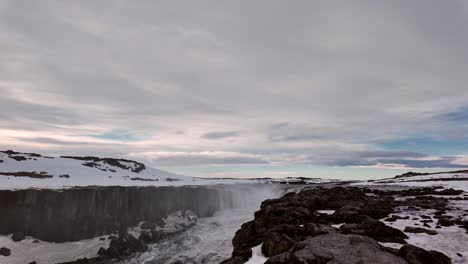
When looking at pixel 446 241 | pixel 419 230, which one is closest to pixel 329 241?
pixel 446 241

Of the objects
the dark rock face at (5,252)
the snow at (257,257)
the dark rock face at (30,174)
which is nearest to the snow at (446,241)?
the snow at (257,257)

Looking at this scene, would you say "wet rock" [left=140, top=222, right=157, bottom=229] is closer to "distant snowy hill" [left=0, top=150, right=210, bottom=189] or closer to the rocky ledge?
"distant snowy hill" [left=0, top=150, right=210, bottom=189]

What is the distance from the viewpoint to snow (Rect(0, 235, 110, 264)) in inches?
1094

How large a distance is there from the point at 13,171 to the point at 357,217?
46.1 meters

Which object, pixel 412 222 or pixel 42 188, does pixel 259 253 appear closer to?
pixel 412 222

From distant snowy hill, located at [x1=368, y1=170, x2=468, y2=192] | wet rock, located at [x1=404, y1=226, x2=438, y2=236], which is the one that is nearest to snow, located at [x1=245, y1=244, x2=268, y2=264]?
wet rock, located at [x1=404, y1=226, x2=438, y2=236]

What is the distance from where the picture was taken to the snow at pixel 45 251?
27797 mm

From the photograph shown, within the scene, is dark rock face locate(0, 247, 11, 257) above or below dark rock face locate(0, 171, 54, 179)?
below

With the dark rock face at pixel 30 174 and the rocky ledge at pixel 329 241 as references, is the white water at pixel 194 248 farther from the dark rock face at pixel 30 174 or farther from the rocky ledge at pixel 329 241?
the dark rock face at pixel 30 174

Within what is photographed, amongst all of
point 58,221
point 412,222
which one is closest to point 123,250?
point 58,221

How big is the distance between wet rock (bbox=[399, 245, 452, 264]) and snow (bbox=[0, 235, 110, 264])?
29517mm

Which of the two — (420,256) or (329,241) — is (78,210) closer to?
(329,241)

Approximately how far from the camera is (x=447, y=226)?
17422mm

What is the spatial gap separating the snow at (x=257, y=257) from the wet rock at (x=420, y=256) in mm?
4895
